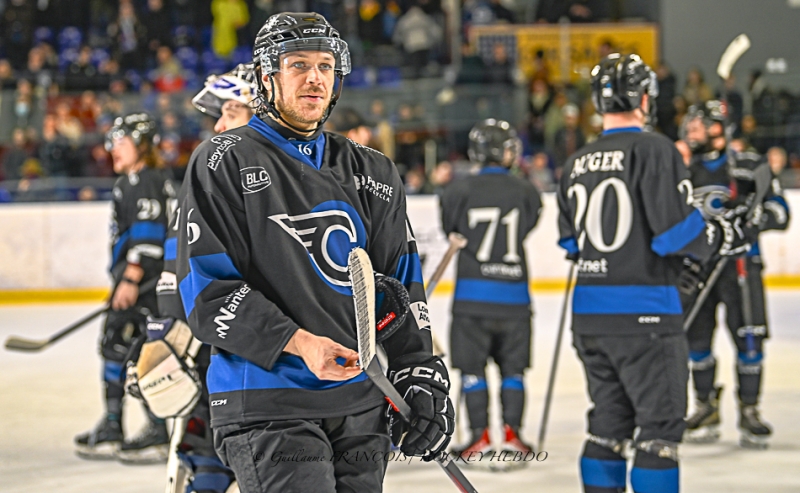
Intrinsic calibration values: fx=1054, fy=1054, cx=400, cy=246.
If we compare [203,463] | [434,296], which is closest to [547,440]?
[203,463]

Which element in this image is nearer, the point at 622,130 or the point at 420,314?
the point at 420,314

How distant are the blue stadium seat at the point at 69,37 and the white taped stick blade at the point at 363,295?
12647mm

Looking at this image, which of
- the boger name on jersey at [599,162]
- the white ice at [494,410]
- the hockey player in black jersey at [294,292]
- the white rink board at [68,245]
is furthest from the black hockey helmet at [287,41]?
the white rink board at [68,245]

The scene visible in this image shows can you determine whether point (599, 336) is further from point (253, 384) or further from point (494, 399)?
point (494, 399)

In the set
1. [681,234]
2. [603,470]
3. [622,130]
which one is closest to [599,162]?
[622,130]

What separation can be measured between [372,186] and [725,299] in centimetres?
312

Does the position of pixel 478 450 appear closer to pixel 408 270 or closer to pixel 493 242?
pixel 493 242

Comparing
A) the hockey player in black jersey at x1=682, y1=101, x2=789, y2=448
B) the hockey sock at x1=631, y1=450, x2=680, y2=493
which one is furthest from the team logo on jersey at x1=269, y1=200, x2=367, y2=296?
the hockey player in black jersey at x1=682, y1=101, x2=789, y2=448

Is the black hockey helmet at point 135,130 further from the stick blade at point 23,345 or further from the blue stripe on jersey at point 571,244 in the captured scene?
the blue stripe on jersey at point 571,244

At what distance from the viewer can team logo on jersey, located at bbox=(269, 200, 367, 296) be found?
1939 mm

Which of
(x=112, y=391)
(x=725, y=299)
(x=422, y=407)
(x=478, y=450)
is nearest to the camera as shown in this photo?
(x=422, y=407)

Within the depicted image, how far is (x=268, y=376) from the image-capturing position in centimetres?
191

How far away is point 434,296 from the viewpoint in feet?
30.2

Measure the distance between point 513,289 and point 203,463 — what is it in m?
1.81
